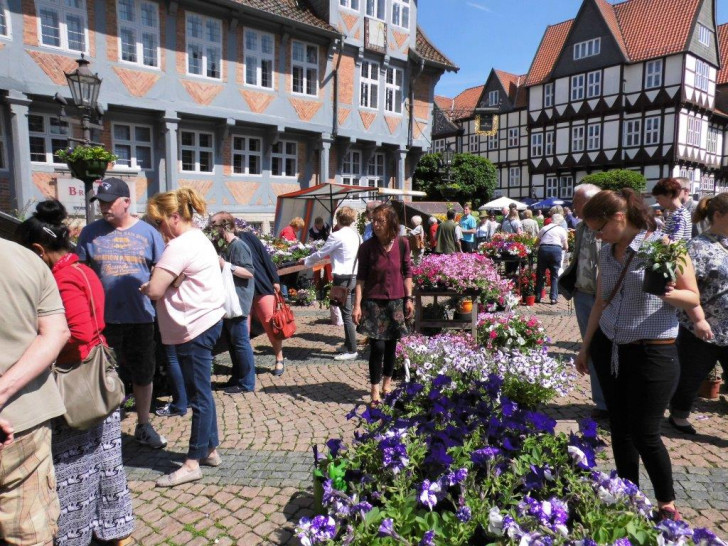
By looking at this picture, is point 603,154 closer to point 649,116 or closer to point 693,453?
point 649,116

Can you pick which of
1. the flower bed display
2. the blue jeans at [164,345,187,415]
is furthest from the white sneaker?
the flower bed display

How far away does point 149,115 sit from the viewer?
1617 cm

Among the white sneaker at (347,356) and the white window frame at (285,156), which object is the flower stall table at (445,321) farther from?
the white window frame at (285,156)

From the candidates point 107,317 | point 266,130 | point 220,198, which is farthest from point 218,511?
point 266,130

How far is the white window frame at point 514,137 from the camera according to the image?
43.7 metres

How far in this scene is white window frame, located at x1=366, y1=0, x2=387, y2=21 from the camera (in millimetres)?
20553

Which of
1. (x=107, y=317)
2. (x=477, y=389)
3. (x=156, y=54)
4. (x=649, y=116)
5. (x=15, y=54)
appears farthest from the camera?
(x=649, y=116)

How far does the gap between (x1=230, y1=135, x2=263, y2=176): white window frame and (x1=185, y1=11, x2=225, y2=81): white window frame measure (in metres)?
2.17

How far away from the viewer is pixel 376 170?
23.0m

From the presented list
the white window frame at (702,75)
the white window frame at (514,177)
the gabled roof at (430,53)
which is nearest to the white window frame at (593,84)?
the white window frame at (702,75)

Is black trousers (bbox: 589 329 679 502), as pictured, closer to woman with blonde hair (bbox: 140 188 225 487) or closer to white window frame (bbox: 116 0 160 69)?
woman with blonde hair (bbox: 140 188 225 487)

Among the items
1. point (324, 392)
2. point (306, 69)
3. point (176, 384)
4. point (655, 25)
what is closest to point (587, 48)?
point (655, 25)

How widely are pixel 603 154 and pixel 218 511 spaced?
3839cm

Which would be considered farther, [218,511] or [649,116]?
[649,116]
